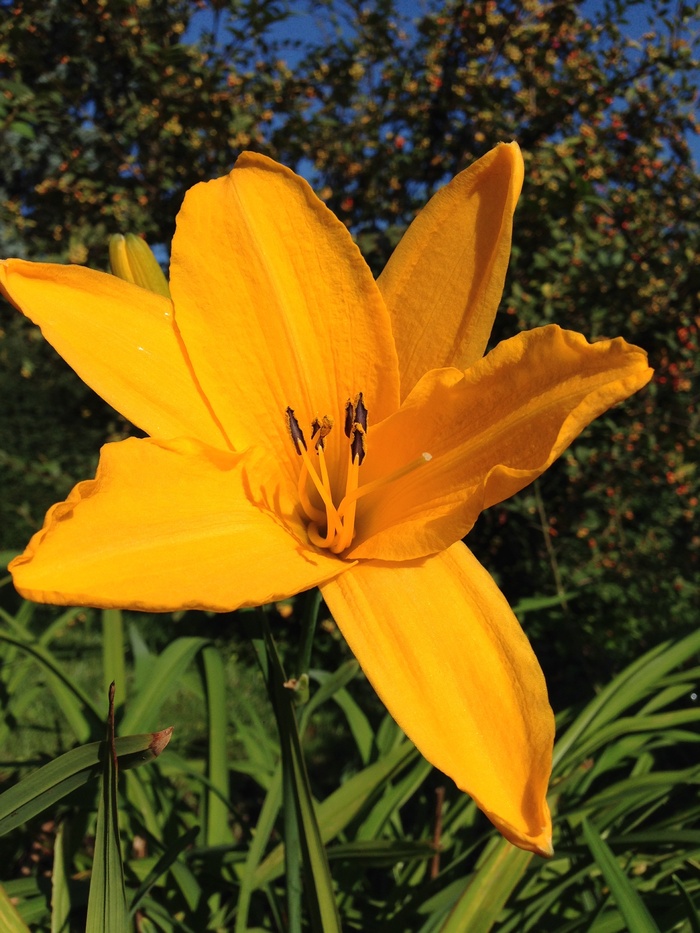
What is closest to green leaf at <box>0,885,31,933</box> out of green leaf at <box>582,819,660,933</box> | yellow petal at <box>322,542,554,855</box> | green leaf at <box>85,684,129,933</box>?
green leaf at <box>85,684,129,933</box>

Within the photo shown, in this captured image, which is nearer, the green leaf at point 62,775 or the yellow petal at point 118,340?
the green leaf at point 62,775

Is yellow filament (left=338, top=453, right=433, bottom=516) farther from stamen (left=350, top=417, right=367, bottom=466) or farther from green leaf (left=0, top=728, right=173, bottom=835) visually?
green leaf (left=0, top=728, right=173, bottom=835)

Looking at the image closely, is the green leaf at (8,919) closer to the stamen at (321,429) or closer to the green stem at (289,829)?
the green stem at (289,829)

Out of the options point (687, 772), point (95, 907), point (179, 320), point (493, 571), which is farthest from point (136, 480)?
point (493, 571)

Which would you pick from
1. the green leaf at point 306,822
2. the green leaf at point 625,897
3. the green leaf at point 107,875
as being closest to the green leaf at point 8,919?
the green leaf at point 107,875

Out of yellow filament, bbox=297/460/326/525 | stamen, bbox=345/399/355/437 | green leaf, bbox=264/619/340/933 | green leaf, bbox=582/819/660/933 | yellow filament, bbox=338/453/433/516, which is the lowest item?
green leaf, bbox=582/819/660/933

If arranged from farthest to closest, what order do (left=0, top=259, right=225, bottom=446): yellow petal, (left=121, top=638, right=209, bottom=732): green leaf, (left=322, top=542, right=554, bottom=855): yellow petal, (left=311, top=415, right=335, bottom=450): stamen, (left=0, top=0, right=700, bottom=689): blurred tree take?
1. (left=0, top=0, right=700, bottom=689): blurred tree
2. (left=121, top=638, right=209, bottom=732): green leaf
3. (left=311, top=415, right=335, bottom=450): stamen
4. (left=0, top=259, right=225, bottom=446): yellow petal
5. (left=322, top=542, right=554, bottom=855): yellow petal
